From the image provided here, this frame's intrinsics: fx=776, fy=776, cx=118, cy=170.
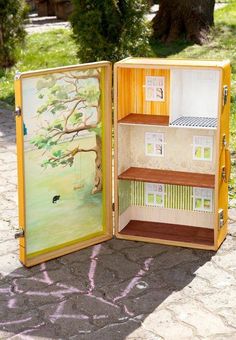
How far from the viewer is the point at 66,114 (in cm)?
649

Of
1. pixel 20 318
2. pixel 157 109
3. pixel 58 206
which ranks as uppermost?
pixel 157 109

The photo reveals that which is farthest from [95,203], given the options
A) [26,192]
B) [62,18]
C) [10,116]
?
[62,18]

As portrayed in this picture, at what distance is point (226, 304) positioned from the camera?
5.70 meters

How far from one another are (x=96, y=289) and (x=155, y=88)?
6.48 feet

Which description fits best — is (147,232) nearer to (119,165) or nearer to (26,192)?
(119,165)

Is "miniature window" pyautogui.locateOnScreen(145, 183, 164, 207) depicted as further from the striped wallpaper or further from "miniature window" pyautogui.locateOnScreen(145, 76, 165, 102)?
"miniature window" pyautogui.locateOnScreen(145, 76, 165, 102)

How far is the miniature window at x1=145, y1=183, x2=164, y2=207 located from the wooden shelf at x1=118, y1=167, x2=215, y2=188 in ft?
0.56

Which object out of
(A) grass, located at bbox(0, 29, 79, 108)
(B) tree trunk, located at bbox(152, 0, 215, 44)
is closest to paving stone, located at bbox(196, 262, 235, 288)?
(A) grass, located at bbox(0, 29, 79, 108)

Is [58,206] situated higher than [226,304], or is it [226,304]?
[58,206]

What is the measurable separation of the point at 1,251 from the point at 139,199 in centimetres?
140

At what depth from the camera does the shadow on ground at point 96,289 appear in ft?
17.7

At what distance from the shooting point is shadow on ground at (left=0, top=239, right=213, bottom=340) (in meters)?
5.40

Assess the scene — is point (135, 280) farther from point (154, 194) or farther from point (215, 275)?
point (154, 194)

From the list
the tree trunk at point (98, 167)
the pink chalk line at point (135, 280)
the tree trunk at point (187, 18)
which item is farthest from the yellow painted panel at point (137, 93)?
the tree trunk at point (187, 18)
